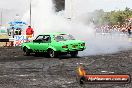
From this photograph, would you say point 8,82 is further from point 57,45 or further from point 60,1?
point 60,1

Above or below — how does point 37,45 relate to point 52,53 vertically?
above

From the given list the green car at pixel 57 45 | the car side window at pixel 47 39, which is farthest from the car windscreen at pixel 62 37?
the car side window at pixel 47 39

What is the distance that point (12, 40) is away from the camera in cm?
3053

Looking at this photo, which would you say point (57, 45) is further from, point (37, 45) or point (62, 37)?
point (37, 45)

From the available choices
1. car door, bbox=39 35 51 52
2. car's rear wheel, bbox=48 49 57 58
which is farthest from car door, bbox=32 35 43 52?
car's rear wheel, bbox=48 49 57 58

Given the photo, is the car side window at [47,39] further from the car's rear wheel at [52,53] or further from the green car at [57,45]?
the car's rear wheel at [52,53]

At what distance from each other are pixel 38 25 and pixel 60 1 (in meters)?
34.7

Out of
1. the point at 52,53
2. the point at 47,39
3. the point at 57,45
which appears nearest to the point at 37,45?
the point at 47,39

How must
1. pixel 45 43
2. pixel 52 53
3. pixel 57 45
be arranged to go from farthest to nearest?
pixel 45 43 → pixel 52 53 → pixel 57 45

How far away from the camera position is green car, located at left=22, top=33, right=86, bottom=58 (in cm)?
1775

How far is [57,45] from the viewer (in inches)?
707

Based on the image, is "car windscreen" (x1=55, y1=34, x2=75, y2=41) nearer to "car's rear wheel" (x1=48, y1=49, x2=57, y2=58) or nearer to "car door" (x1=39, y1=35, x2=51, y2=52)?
"car door" (x1=39, y1=35, x2=51, y2=52)

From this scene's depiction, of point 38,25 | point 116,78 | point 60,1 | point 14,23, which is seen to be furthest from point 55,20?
point 116,78

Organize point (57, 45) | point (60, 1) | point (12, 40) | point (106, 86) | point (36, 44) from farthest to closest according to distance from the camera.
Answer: point (60, 1) < point (12, 40) < point (36, 44) < point (57, 45) < point (106, 86)
